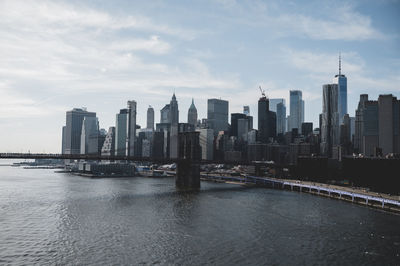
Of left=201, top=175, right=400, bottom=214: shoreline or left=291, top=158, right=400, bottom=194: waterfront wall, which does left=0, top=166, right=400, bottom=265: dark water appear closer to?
left=201, top=175, right=400, bottom=214: shoreline

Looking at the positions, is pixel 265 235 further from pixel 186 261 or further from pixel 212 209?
pixel 212 209

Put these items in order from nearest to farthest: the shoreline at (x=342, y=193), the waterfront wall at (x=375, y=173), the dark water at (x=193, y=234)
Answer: the dark water at (x=193, y=234) → the shoreline at (x=342, y=193) → the waterfront wall at (x=375, y=173)

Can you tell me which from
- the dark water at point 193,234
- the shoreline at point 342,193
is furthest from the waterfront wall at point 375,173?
the dark water at point 193,234

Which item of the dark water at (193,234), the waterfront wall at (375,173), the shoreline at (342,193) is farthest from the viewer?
the waterfront wall at (375,173)

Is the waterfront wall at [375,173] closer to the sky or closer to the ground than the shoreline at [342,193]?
closer to the sky

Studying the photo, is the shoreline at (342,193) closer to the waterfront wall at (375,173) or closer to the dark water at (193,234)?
the dark water at (193,234)

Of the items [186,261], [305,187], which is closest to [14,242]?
[186,261]

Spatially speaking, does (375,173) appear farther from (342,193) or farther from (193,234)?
(193,234)

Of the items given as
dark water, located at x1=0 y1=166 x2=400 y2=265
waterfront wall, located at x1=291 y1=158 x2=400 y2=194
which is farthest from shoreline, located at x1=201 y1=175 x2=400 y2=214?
waterfront wall, located at x1=291 y1=158 x2=400 y2=194
